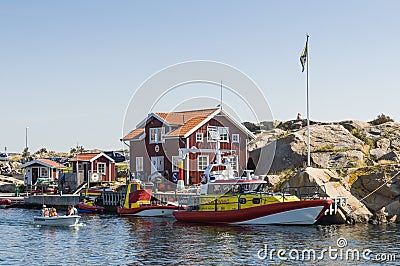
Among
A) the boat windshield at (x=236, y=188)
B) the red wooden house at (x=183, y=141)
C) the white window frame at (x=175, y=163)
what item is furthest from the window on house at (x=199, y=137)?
the boat windshield at (x=236, y=188)

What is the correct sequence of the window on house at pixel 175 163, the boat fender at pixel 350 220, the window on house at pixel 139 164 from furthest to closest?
the window on house at pixel 139 164, the window on house at pixel 175 163, the boat fender at pixel 350 220

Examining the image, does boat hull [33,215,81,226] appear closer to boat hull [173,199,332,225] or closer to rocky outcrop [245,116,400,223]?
boat hull [173,199,332,225]

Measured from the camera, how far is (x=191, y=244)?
32156 millimetres

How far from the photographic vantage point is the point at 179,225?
136 feet

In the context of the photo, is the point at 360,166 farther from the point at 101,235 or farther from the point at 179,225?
the point at 101,235

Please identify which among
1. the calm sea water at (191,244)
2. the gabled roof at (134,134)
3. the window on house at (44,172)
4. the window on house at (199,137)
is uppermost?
the gabled roof at (134,134)

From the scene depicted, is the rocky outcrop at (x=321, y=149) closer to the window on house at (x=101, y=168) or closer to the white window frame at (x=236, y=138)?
the white window frame at (x=236, y=138)

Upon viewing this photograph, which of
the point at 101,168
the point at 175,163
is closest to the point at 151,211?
the point at 175,163

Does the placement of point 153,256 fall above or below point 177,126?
below

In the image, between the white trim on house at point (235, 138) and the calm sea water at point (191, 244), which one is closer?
the calm sea water at point (191, 244)

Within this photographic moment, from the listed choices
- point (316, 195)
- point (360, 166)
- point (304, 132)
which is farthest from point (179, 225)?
point (304, 132)

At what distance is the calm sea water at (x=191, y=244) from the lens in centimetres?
2750

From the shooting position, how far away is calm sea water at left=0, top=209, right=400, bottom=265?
27500 mm

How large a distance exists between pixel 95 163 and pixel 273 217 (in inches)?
1297
